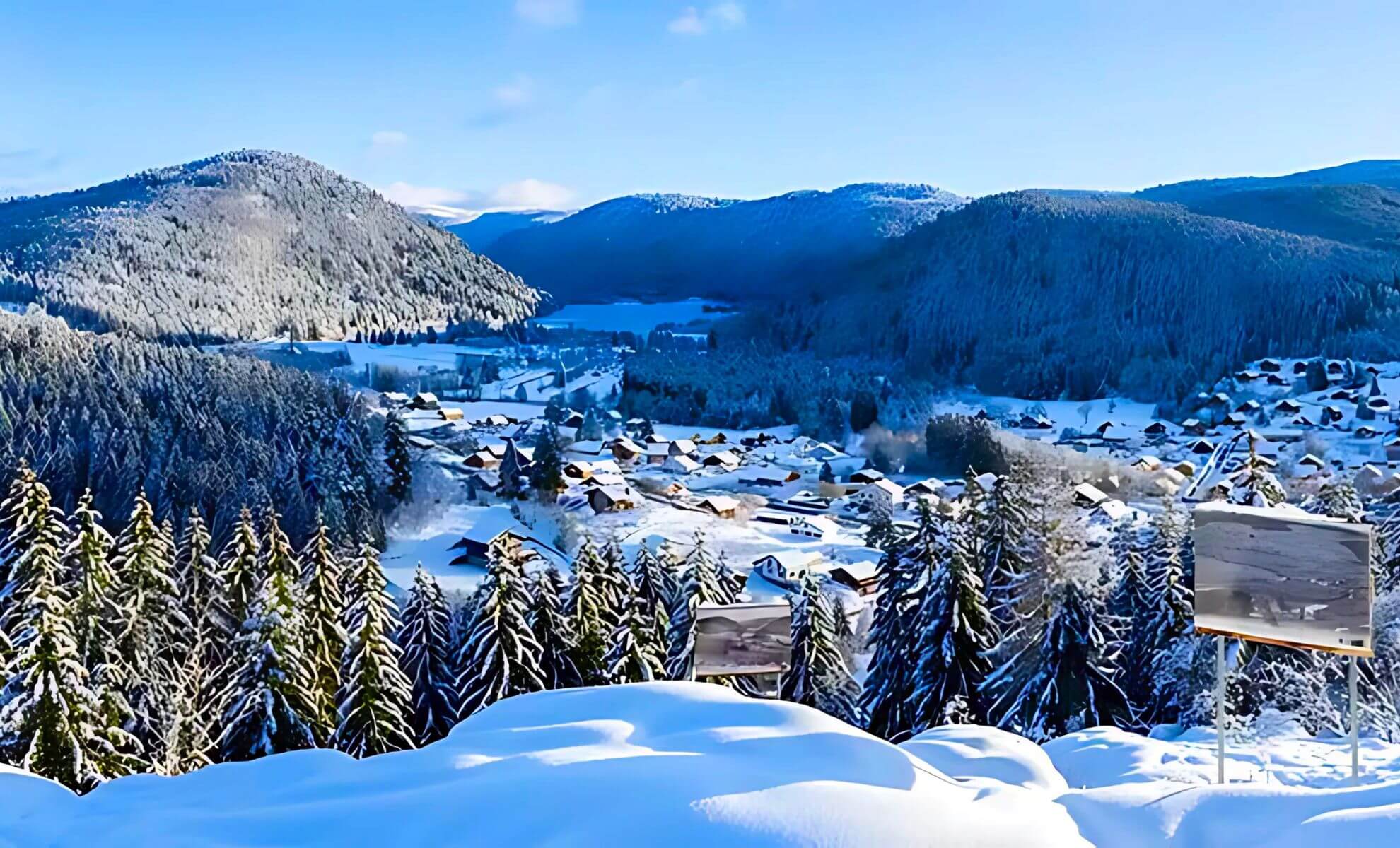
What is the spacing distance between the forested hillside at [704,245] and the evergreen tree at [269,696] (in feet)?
187

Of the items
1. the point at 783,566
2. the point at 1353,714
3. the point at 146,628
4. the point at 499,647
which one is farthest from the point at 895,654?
the point at 146,628

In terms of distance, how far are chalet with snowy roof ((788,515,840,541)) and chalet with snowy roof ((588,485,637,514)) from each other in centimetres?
502

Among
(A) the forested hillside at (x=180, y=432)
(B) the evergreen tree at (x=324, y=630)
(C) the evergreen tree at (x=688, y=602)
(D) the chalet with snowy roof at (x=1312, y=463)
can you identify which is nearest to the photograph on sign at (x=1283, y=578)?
(C) the evergreen tree at (x=688, y=602)

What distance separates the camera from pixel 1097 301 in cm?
7438

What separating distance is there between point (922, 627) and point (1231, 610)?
776cm

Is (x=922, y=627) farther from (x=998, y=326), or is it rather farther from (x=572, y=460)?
(x=998, y=326)

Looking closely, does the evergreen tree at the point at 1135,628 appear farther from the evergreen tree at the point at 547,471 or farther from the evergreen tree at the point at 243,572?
the evergreen tree at the point at 547,471

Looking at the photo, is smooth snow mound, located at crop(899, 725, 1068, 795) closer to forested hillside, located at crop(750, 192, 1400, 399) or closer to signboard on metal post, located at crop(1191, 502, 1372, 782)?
signboard on metal post, located at crop(1191, 502, 1372, 782)

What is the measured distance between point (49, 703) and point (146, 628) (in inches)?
113

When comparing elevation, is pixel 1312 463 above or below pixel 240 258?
below

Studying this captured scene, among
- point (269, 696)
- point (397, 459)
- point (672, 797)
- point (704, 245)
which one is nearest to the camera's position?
point (672, 797)

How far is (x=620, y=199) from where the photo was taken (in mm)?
86062

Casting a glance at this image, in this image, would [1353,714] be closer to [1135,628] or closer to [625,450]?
[1135,628]

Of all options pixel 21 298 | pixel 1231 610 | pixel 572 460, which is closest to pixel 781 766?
pixel 1231 610
